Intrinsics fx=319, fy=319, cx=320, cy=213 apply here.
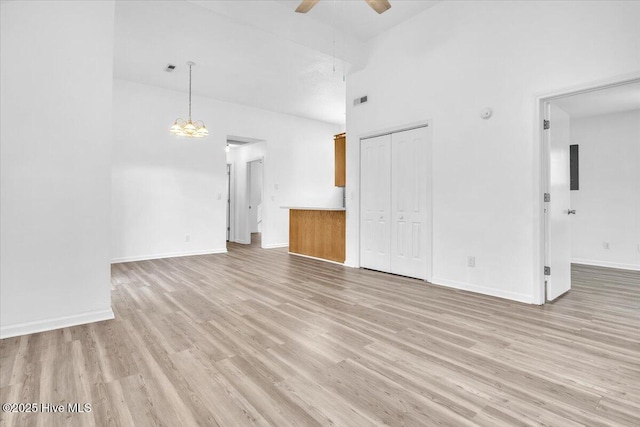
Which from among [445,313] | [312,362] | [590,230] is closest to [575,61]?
[445,313]

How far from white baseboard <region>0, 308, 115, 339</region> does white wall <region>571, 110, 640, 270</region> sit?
7.03 meters

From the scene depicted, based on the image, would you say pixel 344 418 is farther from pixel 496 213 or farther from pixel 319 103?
pixel 319 103

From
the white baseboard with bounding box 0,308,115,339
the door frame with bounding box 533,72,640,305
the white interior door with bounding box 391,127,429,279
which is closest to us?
the white baseboard with bounding box 0,308,115,339

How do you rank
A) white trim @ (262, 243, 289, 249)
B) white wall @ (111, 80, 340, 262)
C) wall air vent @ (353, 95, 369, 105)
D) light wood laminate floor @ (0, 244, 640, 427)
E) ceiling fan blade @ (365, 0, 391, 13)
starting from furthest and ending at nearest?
1. white trim @ (262, 243, 289, 249)
2. white wall @ (111, 80, 340, 262)
3. wall air vent @ (353, 95, 369, 105)
4. ceiling fan blade @ (365, 0, 391, 13)
5. light wood laminate floor @ (0, 244, 640, 427)

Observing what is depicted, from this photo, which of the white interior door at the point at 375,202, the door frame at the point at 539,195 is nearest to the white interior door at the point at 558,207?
the door frame at the point at 539,195

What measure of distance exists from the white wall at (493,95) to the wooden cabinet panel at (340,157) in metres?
2.00

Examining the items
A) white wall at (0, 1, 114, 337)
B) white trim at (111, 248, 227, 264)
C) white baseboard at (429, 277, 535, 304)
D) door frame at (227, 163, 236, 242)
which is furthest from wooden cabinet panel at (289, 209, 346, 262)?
white wall at (0, 1, 114, 337)

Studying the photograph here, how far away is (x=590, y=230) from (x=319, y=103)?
5.70m

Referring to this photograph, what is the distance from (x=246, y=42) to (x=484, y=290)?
14.7ft

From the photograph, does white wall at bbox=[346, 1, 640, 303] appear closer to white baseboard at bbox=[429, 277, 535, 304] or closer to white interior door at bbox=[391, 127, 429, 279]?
white baseboard at bbox=[429, 277, 535, 304]

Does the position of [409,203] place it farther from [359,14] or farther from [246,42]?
[246,42]

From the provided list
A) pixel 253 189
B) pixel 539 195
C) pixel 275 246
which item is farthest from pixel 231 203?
pixel 539 195

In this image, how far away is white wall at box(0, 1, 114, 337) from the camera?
8.14ft

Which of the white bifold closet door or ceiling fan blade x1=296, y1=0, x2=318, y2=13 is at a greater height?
ceiling fan blade x1=296, y1=0, x2=318, y2=13
